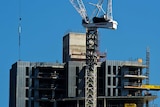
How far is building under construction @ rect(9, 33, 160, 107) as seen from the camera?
170m

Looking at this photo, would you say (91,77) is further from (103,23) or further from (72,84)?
(103,23)

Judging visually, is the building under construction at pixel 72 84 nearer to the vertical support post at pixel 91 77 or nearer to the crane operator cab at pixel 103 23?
the vertical support post at pixel 91 77

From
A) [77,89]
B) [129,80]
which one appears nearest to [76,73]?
[77,89]

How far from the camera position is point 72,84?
171625 millimetres

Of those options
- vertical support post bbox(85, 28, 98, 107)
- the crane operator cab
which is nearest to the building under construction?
vertical support post bbox(85, 28, 98, 107)

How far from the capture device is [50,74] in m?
173

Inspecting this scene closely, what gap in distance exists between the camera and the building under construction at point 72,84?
170 m

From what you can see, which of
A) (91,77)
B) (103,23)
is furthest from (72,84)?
(103,23)

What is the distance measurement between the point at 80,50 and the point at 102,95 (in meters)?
20.4

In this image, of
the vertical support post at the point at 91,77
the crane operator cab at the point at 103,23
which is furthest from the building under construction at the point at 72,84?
the crane operator cab at the point at 103,23

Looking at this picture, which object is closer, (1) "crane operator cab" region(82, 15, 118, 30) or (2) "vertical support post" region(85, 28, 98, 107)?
(2) "vertical support post" region(85, 28, 98, 107)

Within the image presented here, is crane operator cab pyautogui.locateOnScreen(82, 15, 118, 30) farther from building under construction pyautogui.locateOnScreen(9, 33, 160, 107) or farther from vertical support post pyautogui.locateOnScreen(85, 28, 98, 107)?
building under construction pyautogui.locateOnScreen(9, 33, 160, 107)

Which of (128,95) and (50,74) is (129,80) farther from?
(50,74)

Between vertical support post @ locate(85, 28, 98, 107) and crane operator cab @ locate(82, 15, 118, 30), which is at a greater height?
crane operator cab @ locate(82, 15, 118, 30)
